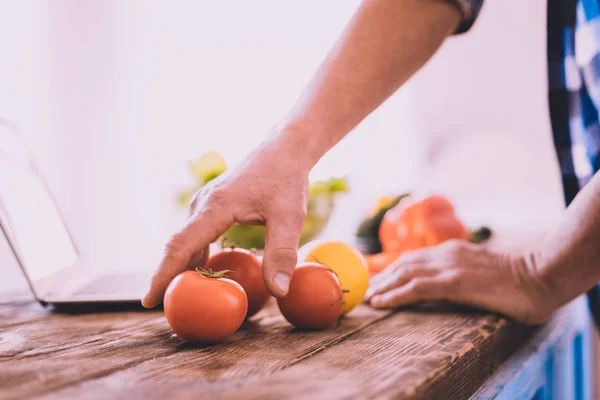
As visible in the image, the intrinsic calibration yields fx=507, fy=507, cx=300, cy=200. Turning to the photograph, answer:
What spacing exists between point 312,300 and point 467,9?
586mm

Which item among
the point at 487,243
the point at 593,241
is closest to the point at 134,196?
the point at 487,243

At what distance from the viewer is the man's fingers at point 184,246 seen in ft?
2.06

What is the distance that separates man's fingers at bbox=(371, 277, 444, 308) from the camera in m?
0.83

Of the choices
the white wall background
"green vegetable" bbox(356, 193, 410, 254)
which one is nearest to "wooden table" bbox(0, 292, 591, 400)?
"green vegetable" bbox(356, 193, 410, 254)

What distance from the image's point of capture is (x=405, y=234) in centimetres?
143

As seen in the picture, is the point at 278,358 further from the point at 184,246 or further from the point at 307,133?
the point at 307,133

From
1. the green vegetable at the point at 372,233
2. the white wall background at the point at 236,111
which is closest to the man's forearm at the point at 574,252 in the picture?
the green vegetable at the point at 372,233

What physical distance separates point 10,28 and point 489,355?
6.17 feet

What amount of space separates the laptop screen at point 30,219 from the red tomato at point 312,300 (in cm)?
45

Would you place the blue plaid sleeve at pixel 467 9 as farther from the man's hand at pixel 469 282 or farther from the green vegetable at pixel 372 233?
the green vegetable at pixel 372 233

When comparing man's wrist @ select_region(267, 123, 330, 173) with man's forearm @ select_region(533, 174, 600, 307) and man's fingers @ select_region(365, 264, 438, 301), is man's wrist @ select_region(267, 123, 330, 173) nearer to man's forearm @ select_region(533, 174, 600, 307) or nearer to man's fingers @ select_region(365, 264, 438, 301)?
man's fingers @ select_region(365, 264, 438, 301)

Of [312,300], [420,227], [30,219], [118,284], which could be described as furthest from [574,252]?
[30,219]

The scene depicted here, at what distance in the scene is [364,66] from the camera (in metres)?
0.81

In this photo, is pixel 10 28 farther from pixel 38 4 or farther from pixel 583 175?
pixel 583 175
